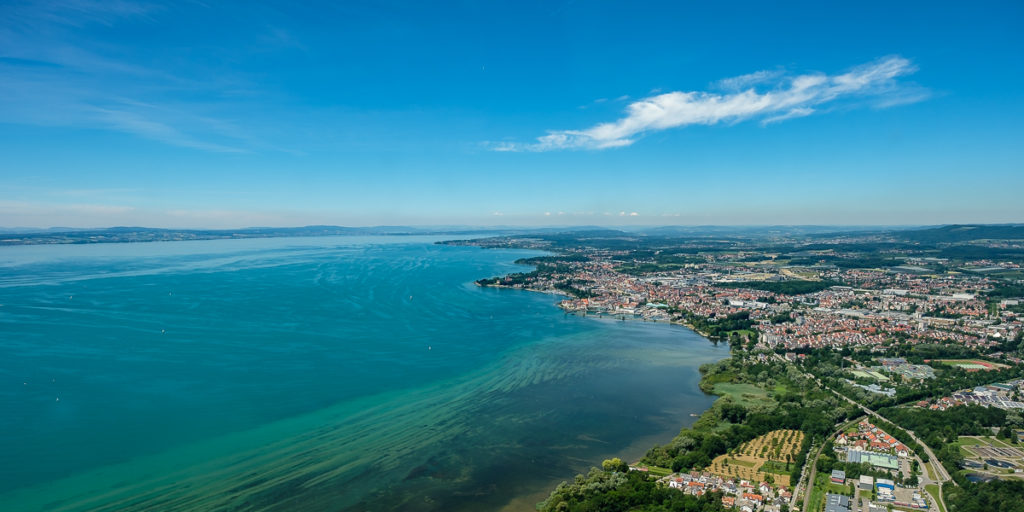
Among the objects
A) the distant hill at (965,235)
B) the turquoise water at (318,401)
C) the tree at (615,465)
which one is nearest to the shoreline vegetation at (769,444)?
the tree at (615,465)

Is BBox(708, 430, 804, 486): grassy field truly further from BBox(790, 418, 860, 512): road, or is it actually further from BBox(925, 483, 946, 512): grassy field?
BBox(925, 483, 946, 512): grassy field

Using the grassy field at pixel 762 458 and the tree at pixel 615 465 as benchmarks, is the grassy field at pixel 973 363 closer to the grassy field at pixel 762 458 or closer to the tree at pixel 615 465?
the grassy field at pixel 762 458

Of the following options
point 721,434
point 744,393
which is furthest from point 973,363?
point 721,434

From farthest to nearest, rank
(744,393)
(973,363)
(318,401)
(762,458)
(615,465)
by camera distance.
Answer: (973,363) → (744,393) → (318,401) → (762,458) → (615,465)

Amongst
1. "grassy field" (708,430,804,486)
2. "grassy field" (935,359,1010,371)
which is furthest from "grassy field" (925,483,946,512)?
"grassy field" (935,359,1010,371)

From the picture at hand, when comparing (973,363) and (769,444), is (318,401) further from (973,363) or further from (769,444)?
(973,363)

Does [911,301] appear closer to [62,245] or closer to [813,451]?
[813,451]

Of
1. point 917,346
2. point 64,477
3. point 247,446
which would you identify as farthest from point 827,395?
point 64,477
